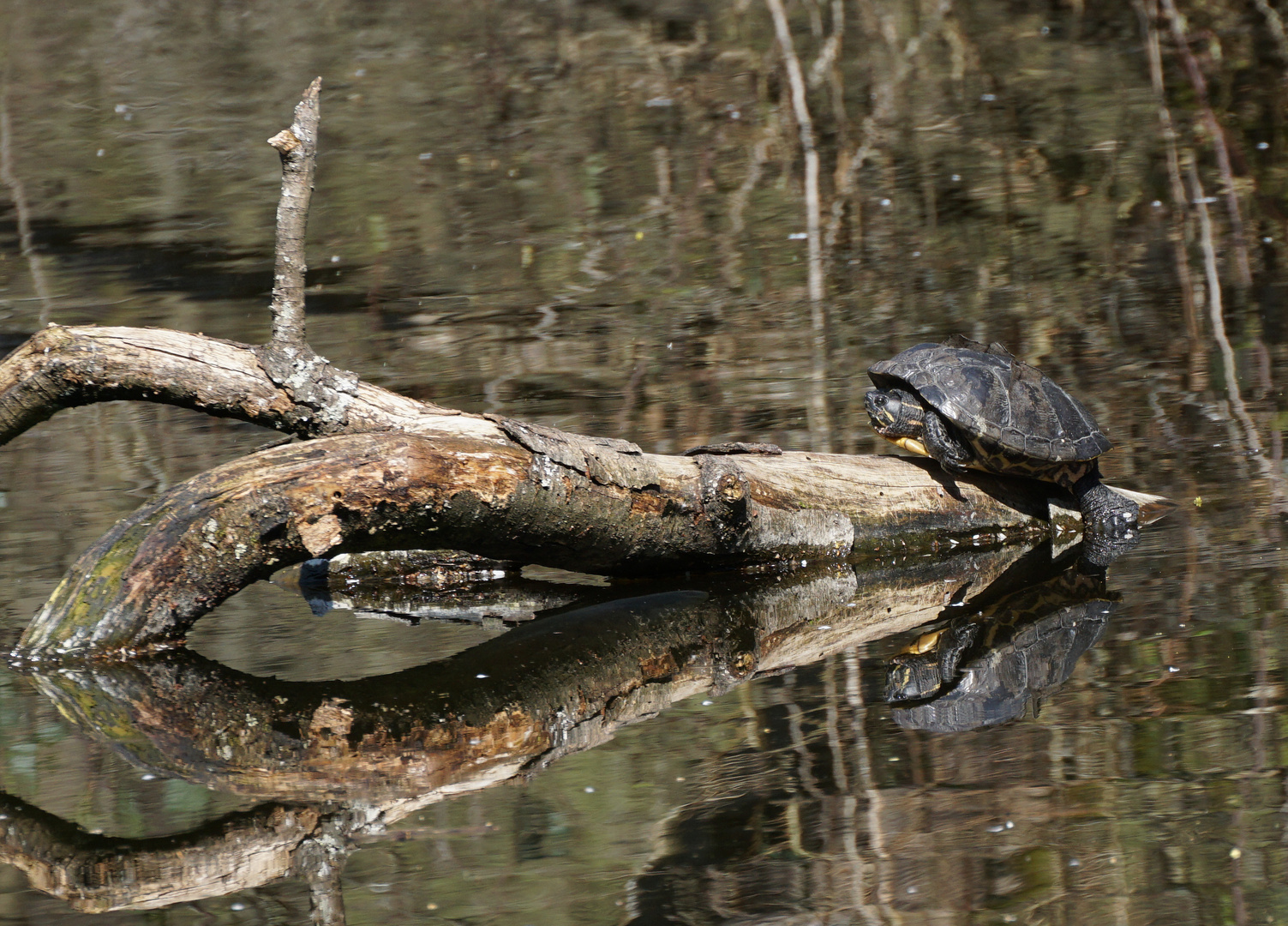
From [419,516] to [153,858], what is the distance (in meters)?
1.55

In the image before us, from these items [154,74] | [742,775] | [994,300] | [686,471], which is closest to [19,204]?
[154,74]

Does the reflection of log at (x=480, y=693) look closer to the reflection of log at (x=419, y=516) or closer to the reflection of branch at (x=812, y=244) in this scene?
the reflection of log at (x=419, y=516)

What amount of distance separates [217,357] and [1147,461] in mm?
4030

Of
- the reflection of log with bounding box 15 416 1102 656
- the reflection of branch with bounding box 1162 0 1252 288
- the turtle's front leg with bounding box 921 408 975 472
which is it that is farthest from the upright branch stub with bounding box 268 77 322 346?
the reflection of branch with bounding box 1162 0 1252 288

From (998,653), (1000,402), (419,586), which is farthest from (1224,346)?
(419,586)

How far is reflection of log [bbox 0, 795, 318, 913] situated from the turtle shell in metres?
3.05

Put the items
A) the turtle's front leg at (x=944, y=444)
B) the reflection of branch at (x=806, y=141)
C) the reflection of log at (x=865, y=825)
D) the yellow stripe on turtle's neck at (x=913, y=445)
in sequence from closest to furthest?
the reflection of log at (x=865, y=825) → the turtle's front leg at (x=944, y=444) → the yellow stripe on turtle's neck at (x=913, y=445) → the reflection of branch at (x=806, y=141)

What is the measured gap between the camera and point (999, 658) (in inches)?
191

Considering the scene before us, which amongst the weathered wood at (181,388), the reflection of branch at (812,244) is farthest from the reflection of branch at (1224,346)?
the weathered wood at (181,388)

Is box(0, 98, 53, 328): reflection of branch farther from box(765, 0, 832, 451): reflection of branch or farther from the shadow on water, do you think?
the shadow on water

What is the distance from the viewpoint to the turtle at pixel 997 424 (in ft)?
18.8

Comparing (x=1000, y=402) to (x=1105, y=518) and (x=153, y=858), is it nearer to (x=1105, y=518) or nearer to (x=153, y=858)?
(x=1105, y=518)

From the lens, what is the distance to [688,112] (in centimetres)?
1434

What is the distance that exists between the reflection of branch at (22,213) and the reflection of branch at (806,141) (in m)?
5.16
